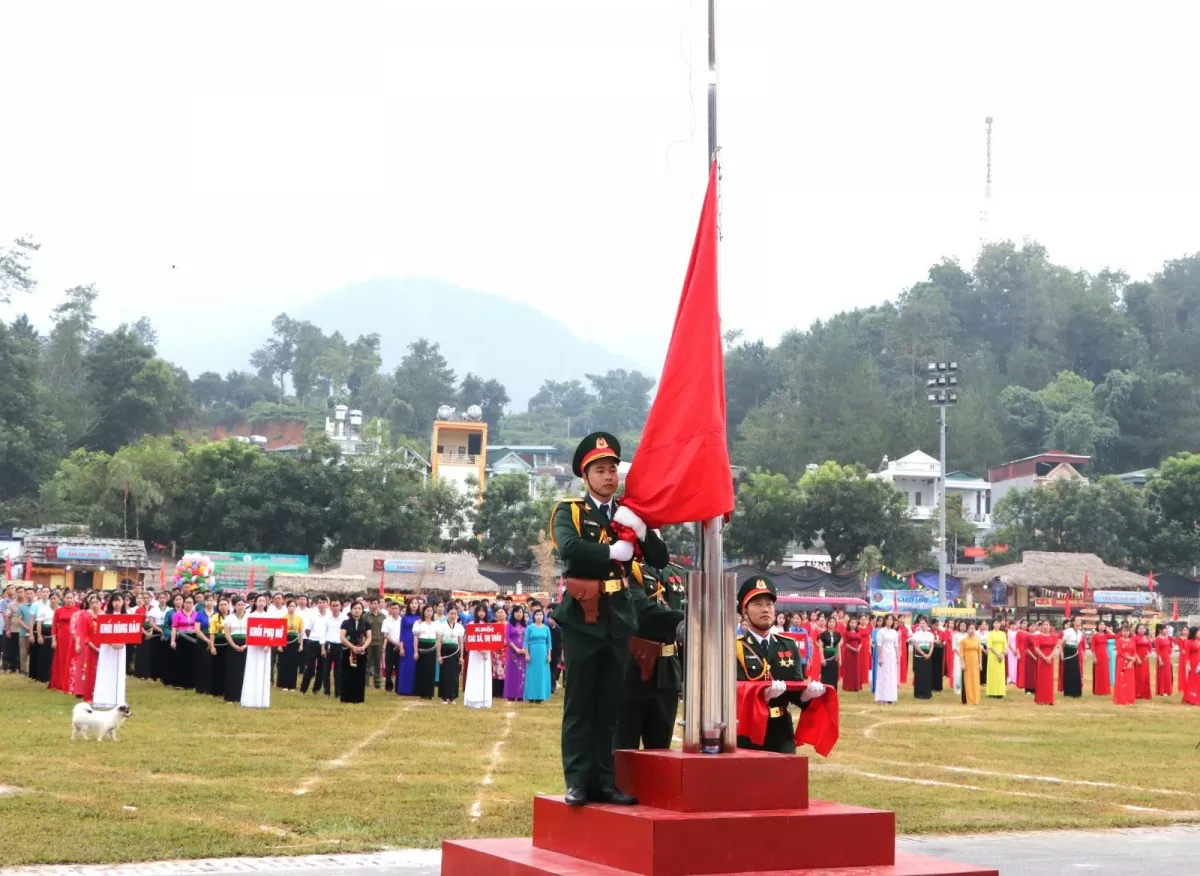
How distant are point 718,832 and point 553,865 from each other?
706 mm

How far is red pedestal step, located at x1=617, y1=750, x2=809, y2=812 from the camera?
609cm

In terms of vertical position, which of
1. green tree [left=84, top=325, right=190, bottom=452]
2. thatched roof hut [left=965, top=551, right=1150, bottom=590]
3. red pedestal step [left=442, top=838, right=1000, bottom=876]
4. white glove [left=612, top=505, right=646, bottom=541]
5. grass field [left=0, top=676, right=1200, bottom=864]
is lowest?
grass field [left=0, top=676, right=1200, bottom=864]

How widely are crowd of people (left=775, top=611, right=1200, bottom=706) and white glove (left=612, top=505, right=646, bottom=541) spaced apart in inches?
749

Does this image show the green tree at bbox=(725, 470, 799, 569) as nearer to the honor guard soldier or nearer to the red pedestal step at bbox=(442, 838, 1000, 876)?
the honor guard soldier

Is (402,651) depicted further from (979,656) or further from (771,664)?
(771,664)

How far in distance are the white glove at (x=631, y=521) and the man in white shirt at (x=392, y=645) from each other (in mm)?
17363

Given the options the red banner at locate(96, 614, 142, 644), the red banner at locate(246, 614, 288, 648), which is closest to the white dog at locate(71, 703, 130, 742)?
the red banner at locate(96, 614, 142, 644)

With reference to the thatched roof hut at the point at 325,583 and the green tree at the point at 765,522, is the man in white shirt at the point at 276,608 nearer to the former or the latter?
the thatched roof hut at the point at 325,583

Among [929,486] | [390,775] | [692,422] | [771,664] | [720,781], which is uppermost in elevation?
[929,486]

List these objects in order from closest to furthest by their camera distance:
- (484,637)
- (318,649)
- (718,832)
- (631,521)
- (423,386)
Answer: (718,832), (631,521), (484,637), (318,649), (423,386)

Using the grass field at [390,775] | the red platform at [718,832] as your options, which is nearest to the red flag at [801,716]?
the red platform at [718,832]

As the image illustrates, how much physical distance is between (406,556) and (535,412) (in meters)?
130

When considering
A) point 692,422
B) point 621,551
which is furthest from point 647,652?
point 692,422

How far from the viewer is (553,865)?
6141 mm
